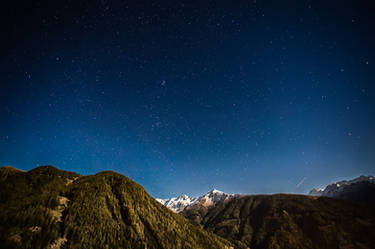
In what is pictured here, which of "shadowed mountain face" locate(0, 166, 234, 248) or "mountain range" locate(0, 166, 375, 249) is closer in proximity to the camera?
"shadowed mountain face" locate(0, 166, 234, 248)

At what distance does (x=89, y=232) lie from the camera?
9238cm

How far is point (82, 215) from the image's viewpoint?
9731 centimetres

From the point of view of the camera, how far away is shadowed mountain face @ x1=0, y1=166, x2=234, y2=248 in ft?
261

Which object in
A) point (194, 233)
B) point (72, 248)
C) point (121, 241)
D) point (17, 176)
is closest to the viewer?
point (72, 248)

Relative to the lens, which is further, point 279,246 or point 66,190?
point 279,246

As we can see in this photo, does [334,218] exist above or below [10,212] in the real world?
below

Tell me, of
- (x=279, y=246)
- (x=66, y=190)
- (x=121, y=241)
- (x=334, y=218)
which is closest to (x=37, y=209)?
(x=66, y=190)

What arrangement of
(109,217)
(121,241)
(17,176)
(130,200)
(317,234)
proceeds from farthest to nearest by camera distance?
(317,234)
(130,200)
(17,176)
(109,217)
(121,241)

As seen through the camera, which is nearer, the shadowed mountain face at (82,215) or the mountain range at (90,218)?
the shadowed mountain face at (82,215)

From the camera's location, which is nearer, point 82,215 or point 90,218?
point 82,215

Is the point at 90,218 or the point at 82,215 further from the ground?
the point at 82,215

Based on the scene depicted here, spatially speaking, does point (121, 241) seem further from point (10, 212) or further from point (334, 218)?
point (334, 218)

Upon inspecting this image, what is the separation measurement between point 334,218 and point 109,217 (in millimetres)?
234817

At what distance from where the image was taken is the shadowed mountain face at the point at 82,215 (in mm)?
79625
